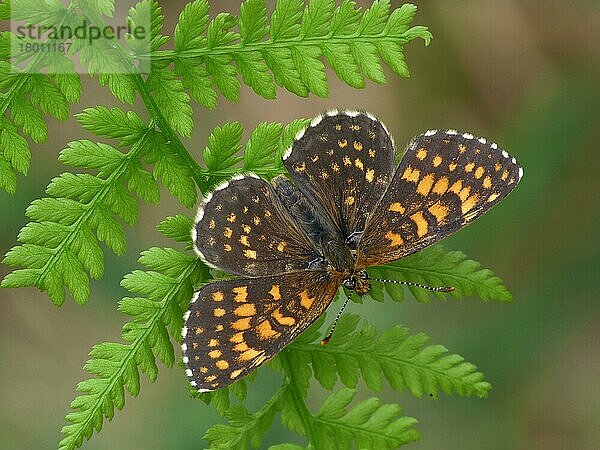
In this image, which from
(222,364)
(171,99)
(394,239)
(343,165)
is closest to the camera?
(222,364)


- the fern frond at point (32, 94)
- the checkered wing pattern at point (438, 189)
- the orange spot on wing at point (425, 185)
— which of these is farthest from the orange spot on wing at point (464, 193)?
the fern frond at point (32, 94)

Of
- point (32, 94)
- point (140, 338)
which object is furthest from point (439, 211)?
point (32, 94)

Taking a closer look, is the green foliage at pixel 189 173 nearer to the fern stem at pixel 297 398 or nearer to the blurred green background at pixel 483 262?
the fern stem at pixel 297 398

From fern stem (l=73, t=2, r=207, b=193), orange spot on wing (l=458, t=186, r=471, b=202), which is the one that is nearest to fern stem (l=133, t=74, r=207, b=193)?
fern stem (l=73, t=2, r=207, b=193)

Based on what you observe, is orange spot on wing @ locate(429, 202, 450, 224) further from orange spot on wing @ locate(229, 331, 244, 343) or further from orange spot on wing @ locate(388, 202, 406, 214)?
orange spot on wing @ locate(229, 331, 244, 343)

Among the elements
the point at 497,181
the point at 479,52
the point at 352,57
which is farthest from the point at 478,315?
the point at 352,57

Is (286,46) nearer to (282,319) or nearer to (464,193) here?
(464,193)
